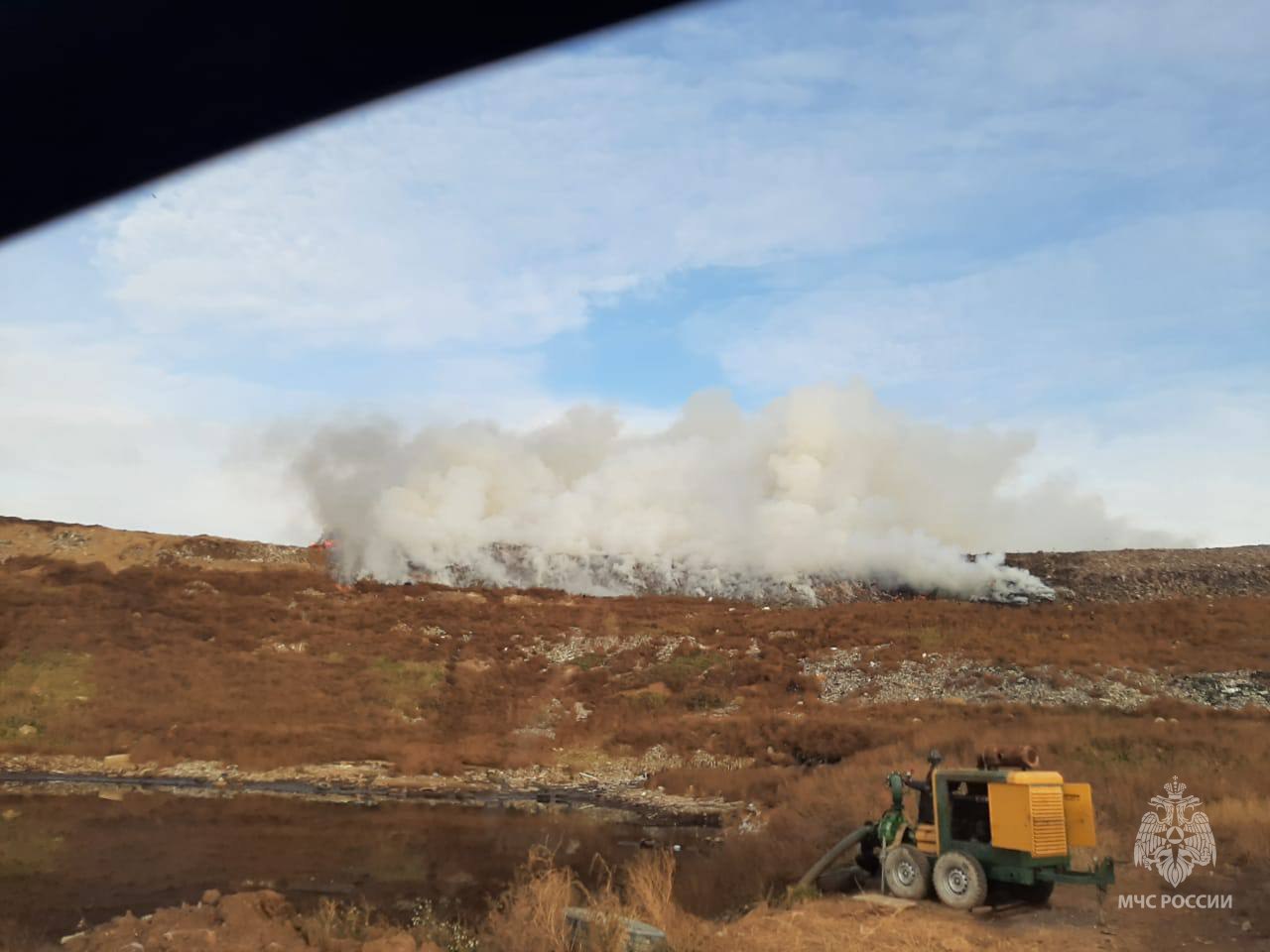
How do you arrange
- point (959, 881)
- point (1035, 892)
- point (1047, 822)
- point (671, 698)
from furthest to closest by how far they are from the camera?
point (671, 698)
point (1035, 892)
point (959, 881)
point (1047, 822)

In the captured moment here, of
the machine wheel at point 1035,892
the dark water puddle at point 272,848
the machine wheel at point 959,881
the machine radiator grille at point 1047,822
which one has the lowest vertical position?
the dark water puddle at point 272,848

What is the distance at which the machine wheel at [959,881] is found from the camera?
33.8 ft

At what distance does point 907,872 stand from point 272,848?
11.1 metres

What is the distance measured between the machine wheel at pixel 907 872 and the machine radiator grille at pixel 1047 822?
1487mm

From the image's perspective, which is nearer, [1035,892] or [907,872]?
[1035,892]

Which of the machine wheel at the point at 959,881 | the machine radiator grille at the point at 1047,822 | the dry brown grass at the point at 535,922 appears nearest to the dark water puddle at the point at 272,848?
the dry brown grass at the point at 535,922

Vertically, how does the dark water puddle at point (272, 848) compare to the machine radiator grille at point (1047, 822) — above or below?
below

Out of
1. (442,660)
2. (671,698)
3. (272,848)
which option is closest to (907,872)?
(272,848)

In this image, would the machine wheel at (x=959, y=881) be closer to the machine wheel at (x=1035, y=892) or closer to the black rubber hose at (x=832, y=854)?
the machine wheel at (x=1035, y=892)

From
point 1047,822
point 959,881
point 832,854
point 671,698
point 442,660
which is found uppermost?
point 1047,822

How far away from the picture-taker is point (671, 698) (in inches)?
1264

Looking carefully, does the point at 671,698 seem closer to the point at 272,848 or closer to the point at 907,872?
the point at 272,848

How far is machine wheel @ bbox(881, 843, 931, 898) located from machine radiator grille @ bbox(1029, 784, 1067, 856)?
1487 mm

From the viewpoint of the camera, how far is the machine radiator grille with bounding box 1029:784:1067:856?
9.86m
